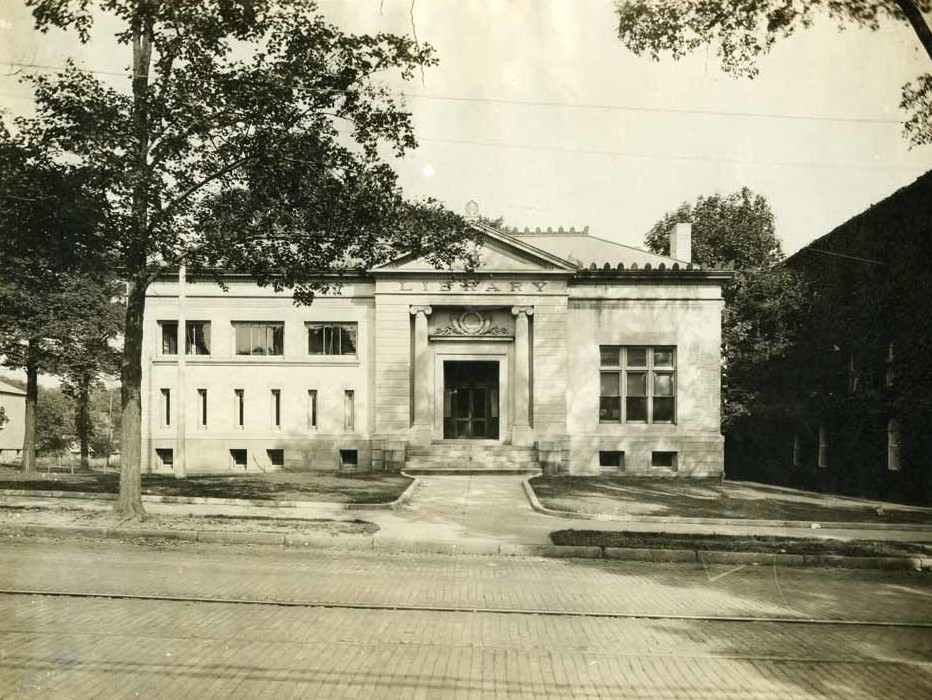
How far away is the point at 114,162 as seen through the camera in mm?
11961

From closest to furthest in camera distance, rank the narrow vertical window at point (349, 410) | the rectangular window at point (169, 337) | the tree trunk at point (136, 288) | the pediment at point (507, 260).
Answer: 1. the tree trunk at point (136, 288)
2. the pediment at point (507, 260)
3. the narrow vertical window at point (349, 410)
4. the rectangular window at point (169, 337)

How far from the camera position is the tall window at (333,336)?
2800cm

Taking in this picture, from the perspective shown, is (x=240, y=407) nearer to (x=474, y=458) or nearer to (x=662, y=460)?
(x=474, y=458)

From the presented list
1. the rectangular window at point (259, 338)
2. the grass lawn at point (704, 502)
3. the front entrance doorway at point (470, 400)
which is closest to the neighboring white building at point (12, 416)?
the rectangular window at point (259, 338)

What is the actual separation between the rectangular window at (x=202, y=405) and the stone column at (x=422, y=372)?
8.47m

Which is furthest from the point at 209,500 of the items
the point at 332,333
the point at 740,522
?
the point at 332,333

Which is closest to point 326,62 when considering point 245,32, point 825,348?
point 245,32

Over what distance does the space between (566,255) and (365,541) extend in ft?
70.6

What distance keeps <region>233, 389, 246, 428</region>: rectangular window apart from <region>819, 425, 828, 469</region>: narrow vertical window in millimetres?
22998

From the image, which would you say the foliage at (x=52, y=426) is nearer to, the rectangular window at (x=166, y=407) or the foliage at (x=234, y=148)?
the rectangular window at (x=166, y=407)

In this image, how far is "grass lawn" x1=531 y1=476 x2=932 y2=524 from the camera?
Result: 16.3m

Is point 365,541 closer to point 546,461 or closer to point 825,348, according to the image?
point 546,461

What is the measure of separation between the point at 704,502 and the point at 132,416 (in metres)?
14.0

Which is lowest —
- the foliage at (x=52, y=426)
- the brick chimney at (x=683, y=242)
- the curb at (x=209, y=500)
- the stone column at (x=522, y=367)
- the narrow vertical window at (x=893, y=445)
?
the foliage at (x=52, y=426)
